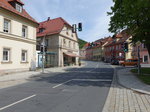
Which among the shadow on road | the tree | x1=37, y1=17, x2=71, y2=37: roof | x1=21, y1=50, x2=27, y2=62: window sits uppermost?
x1=37, y1=17, x2=71, y2=37: roof

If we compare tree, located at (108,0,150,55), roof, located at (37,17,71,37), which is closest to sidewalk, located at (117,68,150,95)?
tree, located at (108,0,150,55)

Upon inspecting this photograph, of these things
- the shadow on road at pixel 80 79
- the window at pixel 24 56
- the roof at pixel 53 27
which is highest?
the roof at pixel 53 27

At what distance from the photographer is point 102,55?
8194cm

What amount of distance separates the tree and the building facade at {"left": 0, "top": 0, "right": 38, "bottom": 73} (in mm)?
12204

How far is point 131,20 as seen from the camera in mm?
14141

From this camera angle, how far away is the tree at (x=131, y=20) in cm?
1212

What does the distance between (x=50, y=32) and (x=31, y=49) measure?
1374cm

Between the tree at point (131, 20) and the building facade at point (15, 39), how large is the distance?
480 inches

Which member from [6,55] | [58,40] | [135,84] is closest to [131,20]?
[135,84]

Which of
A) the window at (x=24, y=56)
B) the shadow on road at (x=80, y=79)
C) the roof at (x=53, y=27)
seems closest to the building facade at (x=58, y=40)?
the roof at (x=53, y=27)

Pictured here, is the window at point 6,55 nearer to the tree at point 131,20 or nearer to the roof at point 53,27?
the tree at point 131,20

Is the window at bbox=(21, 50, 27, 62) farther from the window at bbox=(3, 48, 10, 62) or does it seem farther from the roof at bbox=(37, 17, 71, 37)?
the roof at bbox=(37, 17, 71, 37)

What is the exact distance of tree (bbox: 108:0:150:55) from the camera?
477 inches

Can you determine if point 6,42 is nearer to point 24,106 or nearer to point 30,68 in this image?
point 30,68
